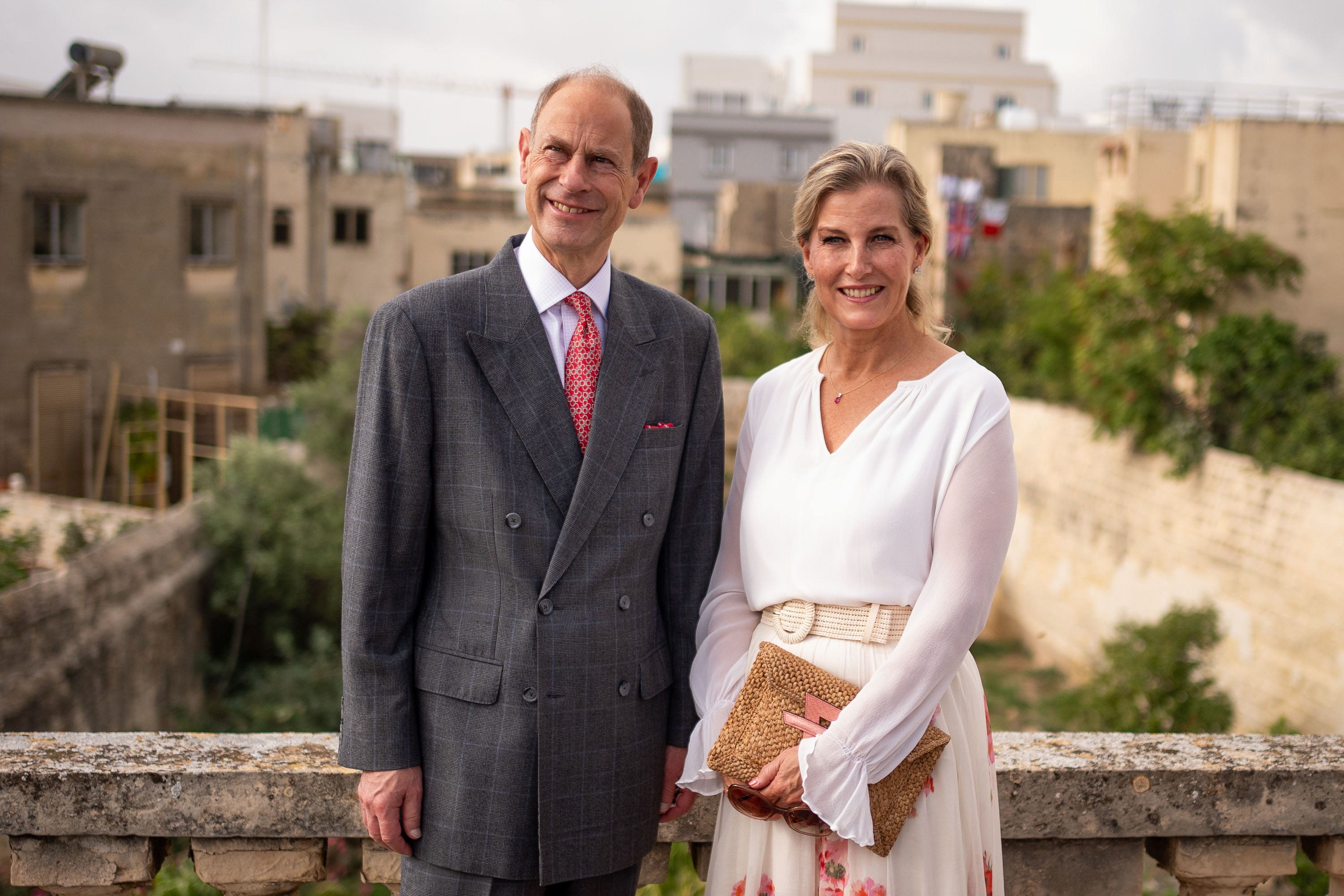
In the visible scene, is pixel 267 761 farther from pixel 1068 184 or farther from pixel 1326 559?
pixel 1068 184

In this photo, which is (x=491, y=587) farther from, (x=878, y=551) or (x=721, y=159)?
(x=721, y=159)

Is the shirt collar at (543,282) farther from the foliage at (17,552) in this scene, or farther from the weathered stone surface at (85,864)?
the foliage at (17,552)

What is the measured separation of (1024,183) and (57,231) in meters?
19.5

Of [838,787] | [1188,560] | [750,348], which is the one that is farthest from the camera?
[750,348]

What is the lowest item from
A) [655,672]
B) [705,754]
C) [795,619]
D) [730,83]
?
[705,754]

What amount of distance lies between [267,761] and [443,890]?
1.74 ft

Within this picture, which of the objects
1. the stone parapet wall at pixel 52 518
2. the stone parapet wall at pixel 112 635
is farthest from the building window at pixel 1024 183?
the stone parapet wall at pixel 52 518

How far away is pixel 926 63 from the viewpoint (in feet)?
143

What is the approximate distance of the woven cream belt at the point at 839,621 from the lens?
2.04m

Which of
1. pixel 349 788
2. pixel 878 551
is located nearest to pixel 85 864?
pixel 349 788

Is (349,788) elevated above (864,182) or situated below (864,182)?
below

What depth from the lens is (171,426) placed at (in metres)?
17.9

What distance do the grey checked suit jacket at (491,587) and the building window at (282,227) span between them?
74.0ft

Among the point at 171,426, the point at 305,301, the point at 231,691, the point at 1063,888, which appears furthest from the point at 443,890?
the point at 305,301
